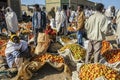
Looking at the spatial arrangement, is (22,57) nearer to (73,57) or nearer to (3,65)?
(3,65)

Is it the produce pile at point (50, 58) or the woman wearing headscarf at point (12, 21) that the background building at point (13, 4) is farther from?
the produce pile at point (50, 58)

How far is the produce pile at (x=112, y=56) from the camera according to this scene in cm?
725

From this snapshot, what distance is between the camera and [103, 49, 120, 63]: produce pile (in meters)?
7.25

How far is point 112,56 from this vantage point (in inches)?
291

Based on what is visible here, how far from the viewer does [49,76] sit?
23.5 ft

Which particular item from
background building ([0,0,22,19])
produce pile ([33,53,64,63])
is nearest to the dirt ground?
produce pile ([33,53,64,63])

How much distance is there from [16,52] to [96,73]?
257 centimetres

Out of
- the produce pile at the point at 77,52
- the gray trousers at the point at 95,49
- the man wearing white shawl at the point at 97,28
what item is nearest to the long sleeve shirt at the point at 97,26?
the man wearing white shawl at the point at 97,28

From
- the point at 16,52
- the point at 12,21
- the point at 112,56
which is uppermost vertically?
the point at 12,21

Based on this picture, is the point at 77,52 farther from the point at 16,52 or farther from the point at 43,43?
the point at 16,52

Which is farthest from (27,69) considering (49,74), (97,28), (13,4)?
(13,4)

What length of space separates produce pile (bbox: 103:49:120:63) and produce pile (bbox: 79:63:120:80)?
4.36ft

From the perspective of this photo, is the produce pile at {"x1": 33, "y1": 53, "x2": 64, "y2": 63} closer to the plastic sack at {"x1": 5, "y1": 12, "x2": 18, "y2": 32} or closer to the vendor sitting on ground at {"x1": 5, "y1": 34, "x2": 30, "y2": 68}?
the vendor sitting on ground at {"x1": 5, "y1": 34, "x2": 30, "y2": 68}

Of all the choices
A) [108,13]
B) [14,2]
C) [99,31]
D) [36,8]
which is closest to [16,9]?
[14,2]
